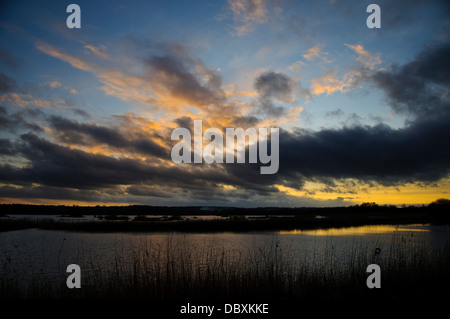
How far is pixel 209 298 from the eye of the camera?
27.5ft
